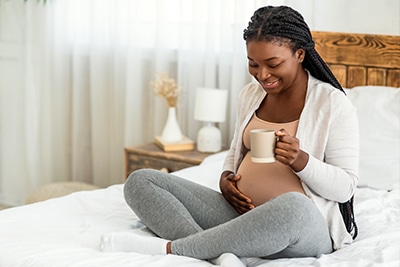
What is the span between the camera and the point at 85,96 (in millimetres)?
4047

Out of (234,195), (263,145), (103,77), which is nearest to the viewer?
(263,145)

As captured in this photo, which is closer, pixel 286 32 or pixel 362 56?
pixel 286 32

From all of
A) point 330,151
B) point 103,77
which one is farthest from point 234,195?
point 103,77

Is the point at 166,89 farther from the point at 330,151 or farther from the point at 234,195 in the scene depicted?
the point at 330,151

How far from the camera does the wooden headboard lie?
9.80ft

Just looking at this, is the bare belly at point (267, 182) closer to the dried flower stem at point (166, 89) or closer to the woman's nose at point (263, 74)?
the woman's nose at point (263, 74)

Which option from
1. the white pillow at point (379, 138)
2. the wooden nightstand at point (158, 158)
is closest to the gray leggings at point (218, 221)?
the white pillow at point (379, 138)

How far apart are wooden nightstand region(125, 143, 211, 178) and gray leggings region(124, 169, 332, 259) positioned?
3.70ft

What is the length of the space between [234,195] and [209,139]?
1.32 metres

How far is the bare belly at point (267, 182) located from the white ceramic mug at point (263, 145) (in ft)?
0.70

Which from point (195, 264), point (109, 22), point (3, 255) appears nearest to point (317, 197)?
point (195, 264)

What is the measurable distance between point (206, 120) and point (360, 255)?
1546mm

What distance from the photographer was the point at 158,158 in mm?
3338

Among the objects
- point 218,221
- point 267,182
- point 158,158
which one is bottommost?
point 158,158
